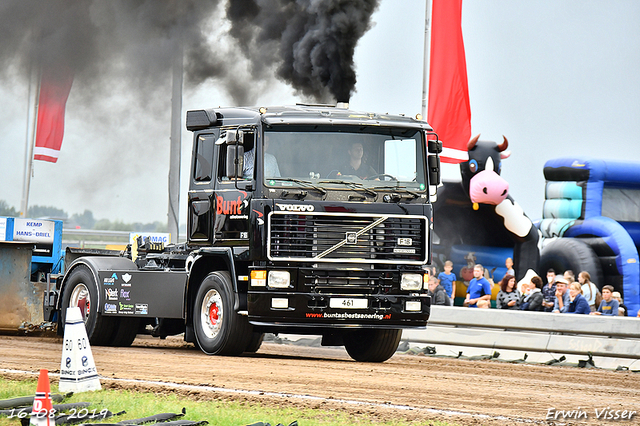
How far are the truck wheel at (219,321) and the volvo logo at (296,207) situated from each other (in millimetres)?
1371

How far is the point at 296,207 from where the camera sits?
10.9 m

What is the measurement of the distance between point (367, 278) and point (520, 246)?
13.6 metres

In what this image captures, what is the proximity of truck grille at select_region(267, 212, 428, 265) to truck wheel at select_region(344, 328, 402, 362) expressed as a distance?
153cm

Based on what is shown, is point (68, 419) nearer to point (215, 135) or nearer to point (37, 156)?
point (215, 135)

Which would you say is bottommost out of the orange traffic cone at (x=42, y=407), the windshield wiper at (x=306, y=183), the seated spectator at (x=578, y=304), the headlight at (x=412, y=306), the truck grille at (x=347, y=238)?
the orange traffic cone at (x=42, y=407)

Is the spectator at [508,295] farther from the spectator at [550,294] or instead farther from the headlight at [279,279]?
the headlight at [279,279]

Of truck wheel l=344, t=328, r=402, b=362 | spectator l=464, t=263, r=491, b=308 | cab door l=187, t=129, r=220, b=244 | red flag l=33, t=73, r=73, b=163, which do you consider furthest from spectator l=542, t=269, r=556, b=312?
red flag l=33, t=73, r=73, b=163

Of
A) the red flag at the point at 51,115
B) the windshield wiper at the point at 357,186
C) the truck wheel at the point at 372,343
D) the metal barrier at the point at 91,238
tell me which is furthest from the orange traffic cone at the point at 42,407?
the red flag at the point at 51,115

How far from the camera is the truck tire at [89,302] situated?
13.5 m

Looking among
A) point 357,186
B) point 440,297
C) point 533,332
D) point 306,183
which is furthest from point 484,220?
point 306,183

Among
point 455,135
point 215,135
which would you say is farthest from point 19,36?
point 215,135

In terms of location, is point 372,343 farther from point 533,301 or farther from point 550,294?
point 550,294

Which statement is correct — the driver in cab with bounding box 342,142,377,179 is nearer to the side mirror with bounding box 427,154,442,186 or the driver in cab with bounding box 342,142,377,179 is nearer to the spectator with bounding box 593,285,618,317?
the side mirror with bounding box 427,154,442,186

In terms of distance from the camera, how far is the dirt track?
7582 mm
